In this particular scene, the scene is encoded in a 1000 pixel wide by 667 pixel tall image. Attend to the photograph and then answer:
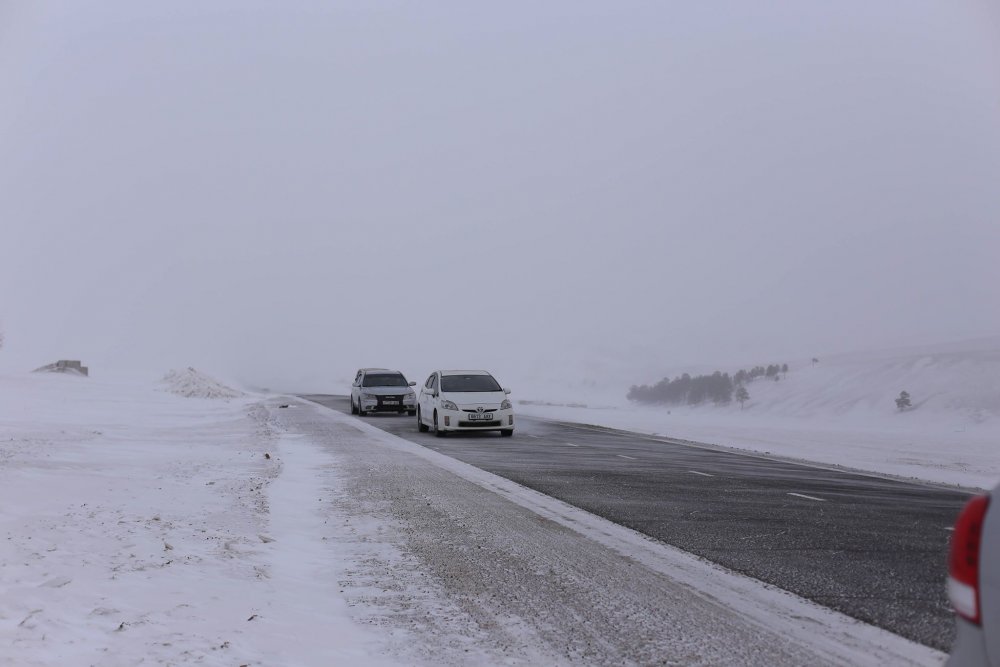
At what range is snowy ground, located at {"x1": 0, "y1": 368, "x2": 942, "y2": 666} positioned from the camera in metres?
4.77

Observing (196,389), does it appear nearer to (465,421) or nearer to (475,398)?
(475,398)

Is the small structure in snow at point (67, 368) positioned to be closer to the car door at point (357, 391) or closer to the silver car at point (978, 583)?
the car door at point (357, 391)

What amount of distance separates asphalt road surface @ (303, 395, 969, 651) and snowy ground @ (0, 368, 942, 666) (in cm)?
44

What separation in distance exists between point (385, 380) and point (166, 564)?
89.2ft

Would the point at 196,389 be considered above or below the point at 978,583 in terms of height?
above

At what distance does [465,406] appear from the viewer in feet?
74.7

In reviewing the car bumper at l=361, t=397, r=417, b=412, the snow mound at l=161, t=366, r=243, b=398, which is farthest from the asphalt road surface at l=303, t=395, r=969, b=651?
the snow mound at l=161, t=366, r=243, b=398

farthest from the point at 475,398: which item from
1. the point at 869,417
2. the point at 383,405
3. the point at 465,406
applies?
the point at 869,417

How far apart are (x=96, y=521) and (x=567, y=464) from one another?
9.26 metres

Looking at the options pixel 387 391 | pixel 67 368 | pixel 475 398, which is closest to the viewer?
pixel 475 398

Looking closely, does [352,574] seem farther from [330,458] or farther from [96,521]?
[330,458]

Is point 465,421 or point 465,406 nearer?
point 465,421

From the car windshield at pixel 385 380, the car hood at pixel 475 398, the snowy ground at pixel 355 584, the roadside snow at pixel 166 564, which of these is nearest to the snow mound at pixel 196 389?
the car windshield at pixel 385 380

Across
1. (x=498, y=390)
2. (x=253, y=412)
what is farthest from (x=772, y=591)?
(x=253, y=412)
